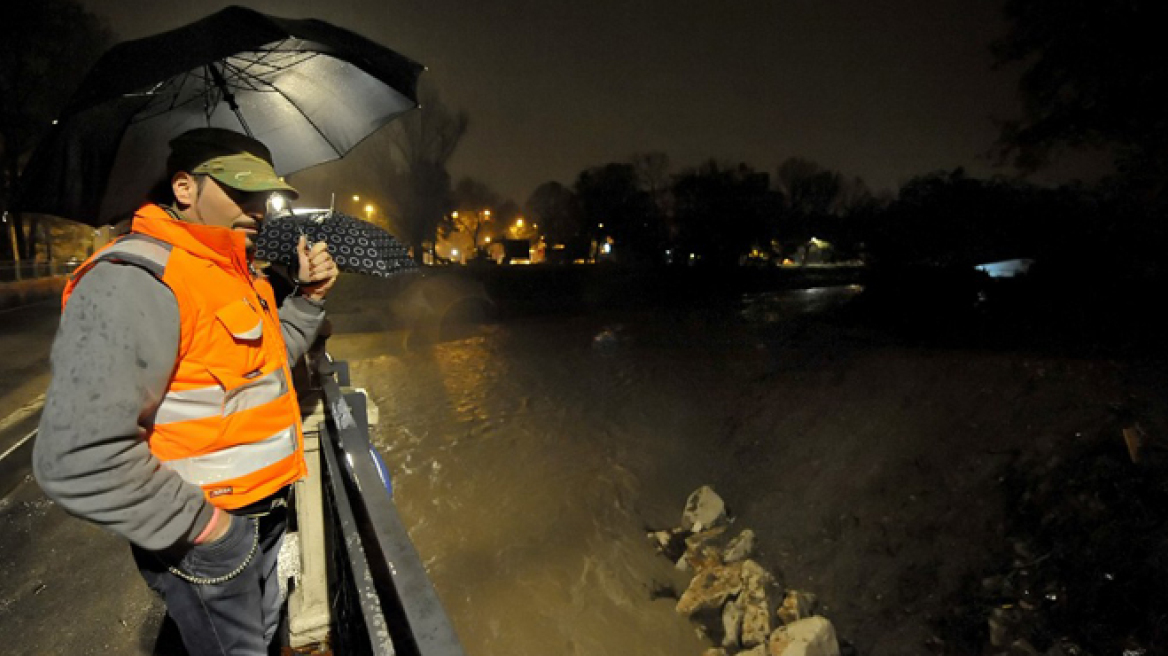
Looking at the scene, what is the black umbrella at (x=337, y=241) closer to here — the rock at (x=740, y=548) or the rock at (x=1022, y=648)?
the rock at (x=740, y=548)

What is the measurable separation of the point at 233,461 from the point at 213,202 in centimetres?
83

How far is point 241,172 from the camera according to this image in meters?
1.78

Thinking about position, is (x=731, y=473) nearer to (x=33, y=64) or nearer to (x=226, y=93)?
(x=226, y=93)

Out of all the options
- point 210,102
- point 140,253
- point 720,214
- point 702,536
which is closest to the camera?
point 140,253

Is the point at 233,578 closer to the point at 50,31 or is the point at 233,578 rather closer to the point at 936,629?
the point at 936,629

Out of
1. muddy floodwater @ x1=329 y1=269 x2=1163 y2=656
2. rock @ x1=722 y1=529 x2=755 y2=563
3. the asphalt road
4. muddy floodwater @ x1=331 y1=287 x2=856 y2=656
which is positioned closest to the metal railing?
muddy floodwater @ x1=331 y1=287 x2=856 y2=656

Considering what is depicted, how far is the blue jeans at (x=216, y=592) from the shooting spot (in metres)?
1.69

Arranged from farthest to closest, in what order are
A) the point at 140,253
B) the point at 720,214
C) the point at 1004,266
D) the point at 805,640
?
the point at 720,214, the point at 1004,266, the point at 805,640, the point at 140,253

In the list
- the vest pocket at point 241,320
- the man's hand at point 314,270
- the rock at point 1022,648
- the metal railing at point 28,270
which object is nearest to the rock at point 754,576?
the rock at point 1022,648

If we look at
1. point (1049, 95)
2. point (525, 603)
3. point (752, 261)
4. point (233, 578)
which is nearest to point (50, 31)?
point (525, 603)

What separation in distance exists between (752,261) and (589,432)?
162 feet

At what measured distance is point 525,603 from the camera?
22.3ft

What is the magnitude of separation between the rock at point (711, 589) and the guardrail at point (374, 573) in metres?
5.40

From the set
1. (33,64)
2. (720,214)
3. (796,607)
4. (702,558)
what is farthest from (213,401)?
(720,214)
